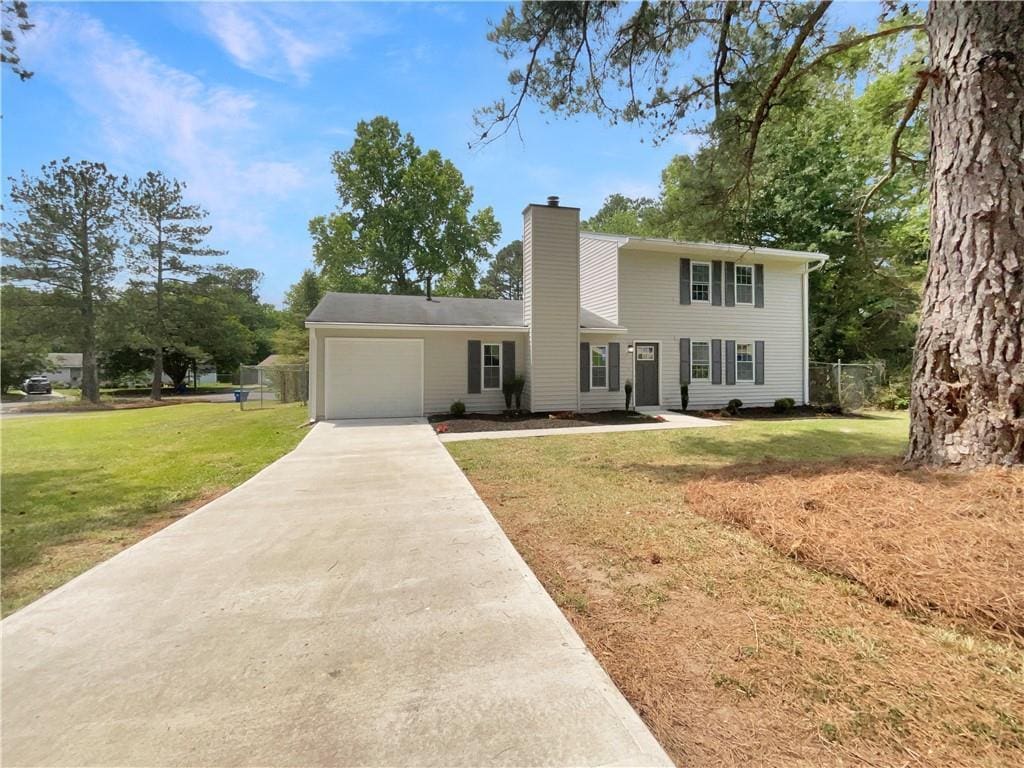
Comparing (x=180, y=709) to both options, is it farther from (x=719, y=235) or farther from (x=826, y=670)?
(x=719, y=235)

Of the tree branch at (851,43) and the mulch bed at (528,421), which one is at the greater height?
the tree branch at (851,43)

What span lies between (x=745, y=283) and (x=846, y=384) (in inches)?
205

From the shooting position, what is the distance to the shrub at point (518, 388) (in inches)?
518

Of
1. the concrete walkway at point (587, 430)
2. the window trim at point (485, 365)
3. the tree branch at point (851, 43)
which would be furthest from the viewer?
the window trim at point (485, 365)

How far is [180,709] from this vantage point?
1.95 metres

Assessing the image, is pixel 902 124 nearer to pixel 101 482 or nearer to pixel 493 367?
pixel 493 367

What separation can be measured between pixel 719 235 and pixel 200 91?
9168 millimetres

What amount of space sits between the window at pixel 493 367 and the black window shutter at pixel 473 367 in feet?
0.83

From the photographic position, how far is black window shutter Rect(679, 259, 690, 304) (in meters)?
14.9

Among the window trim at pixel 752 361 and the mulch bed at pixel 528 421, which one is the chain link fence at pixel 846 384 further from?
the mulch bed at pixel 528 421

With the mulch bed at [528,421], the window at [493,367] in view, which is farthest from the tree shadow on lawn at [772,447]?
the window at [493,367]

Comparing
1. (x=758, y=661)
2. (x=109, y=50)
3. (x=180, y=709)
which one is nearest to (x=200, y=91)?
(x=109, y=50)

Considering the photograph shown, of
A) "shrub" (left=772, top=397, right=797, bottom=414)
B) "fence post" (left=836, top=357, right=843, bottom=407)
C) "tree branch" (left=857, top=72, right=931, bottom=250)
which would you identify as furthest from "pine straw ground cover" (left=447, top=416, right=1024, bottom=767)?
"fence post" (left=836, top=357, right=843, bottom=407)

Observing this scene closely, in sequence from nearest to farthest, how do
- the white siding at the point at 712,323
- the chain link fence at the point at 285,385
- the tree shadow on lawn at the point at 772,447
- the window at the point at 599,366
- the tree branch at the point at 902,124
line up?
the tree branch at the point at 902,124 < the tree shadow on lawn at the point at 772,447 < the window at the point at 599,366 < the white siding at the point at 712,323 < the chain link fence at the point at 285,385
